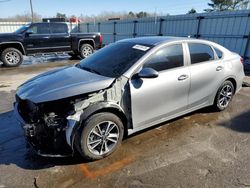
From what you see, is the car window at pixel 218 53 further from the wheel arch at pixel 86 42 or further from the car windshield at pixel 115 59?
the wheel arch at pixel 86 42

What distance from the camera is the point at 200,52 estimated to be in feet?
14.0

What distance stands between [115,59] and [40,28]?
8.63 m

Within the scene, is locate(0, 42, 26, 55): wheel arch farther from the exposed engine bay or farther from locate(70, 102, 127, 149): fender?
locate(70, 102, 127, 149): fender

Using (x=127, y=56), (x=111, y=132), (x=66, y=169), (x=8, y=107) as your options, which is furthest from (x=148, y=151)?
(x=8, y=107)

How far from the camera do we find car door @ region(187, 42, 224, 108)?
409 centimetres

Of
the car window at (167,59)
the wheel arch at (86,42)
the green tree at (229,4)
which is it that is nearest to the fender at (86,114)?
the car window at (167,59)

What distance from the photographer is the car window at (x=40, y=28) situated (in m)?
11.0

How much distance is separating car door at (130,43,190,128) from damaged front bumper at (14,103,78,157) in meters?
0.98

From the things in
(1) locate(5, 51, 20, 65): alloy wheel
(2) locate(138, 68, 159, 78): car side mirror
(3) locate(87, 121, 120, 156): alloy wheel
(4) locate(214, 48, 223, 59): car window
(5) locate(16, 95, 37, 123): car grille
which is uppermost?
(4) locate(214, 48, 223, 59): car window

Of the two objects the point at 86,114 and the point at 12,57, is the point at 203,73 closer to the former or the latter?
the point at 86,114

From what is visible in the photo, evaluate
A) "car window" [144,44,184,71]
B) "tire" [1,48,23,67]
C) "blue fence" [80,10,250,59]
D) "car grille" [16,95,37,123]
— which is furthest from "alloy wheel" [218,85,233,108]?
"tire" [1,48,23,67]

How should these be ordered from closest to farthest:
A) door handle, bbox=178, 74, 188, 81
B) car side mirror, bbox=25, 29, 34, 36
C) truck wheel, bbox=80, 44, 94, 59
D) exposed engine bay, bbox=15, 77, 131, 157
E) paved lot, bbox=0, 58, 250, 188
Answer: paved lot, bbox=0, 58, 250, 188, exposed engine bay, bbox=15, 77, 131, 157, door handle, bbox=178, 74, 188, 81, car side mirror, bbox=25, 29, 34, 36, truck wheel, bbox=80, 44, 94, 59

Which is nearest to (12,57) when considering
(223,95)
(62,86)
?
(62,86)

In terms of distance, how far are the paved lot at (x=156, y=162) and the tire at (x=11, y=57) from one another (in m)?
6.81
